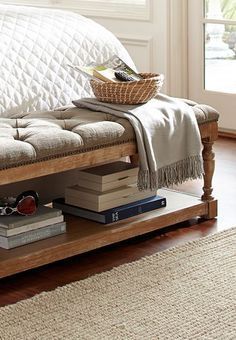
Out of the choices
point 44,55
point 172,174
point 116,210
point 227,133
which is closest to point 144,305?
point 116,210

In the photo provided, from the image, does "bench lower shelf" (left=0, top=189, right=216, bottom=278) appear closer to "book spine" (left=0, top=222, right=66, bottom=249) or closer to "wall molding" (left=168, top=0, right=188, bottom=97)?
"book spine" (left=0, top=222, right=66, bottom=249)

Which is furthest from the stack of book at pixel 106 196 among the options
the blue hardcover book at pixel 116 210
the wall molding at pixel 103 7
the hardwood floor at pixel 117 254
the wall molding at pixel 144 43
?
the wall molding at pixel 103 7

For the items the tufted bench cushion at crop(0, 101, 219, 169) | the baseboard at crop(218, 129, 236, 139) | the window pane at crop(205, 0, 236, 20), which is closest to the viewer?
the tufted bench cushion at crop(0, 101, 219, 169)

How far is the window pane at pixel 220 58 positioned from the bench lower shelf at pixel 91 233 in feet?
5.53

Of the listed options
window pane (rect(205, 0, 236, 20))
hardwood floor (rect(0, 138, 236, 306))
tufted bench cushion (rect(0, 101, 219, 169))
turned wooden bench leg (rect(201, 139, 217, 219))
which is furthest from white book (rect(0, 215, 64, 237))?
window pane (rect(205, 0, 236, 20))

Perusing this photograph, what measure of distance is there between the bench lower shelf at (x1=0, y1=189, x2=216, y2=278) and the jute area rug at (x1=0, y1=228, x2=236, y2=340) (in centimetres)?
17

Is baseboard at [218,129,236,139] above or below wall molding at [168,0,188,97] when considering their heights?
below

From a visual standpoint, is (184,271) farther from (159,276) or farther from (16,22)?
(16,22)

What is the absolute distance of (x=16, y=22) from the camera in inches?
157

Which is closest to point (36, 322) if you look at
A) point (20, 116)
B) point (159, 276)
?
point (159, 276)

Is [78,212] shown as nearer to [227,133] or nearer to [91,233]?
[91,233]

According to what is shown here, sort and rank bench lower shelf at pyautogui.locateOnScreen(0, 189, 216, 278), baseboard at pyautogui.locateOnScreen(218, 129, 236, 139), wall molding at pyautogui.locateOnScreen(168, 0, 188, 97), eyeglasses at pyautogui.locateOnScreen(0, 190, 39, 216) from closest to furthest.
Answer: bench lower shelf at pyautogui.locateOnScreen(0, 189, 216, 278) → eyeglasses at pyautogui.locateOnScreen(0, 190, 39, 216) → baseboard at pyautogui.locateOnScreen(218, 129, 236, 139) → wall molding at pyautogui.locateOnScreen(168, 0, 188, 97)

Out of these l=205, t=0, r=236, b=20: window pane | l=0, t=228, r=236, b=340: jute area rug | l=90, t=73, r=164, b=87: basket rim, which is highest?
l=205, t=0, r=236, b=20: window pane

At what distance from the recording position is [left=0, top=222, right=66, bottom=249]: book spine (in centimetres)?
319
